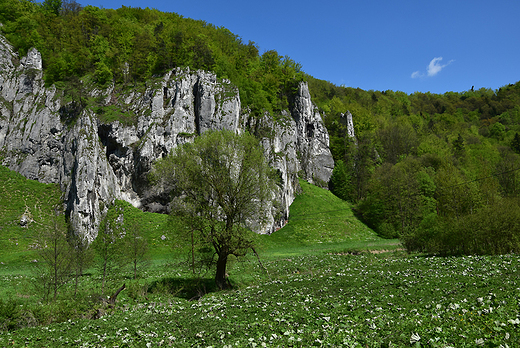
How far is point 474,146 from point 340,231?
236ft

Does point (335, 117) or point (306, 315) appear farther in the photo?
point (335, 117)

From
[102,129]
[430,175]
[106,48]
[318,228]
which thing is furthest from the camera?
[106,48]

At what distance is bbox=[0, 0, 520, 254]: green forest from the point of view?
133 ft

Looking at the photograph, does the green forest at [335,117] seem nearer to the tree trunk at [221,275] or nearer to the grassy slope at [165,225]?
the grassy slope at [165,225]

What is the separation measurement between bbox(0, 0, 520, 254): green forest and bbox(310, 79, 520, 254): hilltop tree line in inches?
8.1

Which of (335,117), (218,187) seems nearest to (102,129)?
(218,187)

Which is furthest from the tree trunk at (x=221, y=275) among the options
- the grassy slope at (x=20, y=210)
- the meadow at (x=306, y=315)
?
the grassy slope at (x=20, y=210)

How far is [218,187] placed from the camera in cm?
2038

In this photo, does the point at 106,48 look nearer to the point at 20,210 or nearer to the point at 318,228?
the point at 20,210

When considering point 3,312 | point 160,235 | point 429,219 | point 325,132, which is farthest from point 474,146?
point 3,312

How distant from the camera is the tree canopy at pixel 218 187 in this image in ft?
65.7

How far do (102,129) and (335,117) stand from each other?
7254cm

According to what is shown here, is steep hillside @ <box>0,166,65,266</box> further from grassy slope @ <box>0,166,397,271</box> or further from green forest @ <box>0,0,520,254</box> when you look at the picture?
green forest @ <box>0,0,520,254</box>

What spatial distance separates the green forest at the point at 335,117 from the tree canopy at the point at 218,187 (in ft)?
66.9
